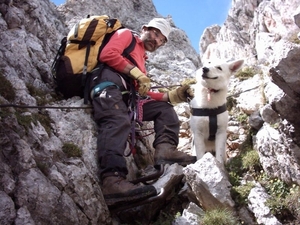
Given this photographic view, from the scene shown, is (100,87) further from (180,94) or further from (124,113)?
(180,94)

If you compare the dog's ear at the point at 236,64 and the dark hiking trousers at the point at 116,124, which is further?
the dog's ear at the point at 236,64

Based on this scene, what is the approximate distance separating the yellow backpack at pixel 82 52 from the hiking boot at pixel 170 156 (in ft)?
6.38

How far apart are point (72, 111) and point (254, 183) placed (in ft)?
13.1

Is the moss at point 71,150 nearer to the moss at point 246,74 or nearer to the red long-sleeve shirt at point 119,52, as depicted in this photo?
the red long-sleeve shirt at point 119,52

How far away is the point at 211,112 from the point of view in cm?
789

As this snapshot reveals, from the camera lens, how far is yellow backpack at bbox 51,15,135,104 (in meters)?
7.64

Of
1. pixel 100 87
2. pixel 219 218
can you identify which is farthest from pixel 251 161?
pixel 100 87

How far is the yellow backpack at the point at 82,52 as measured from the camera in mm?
7641

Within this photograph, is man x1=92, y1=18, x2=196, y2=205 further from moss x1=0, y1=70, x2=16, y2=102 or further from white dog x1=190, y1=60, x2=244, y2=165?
moss x1=0, y1=70, x2=16, y2=102

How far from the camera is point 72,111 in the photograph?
7480 mm

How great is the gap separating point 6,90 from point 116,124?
2082 millimetres

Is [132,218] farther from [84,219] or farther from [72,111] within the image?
[72,111]

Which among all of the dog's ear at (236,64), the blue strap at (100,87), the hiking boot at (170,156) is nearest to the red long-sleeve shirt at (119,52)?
the blue strap at (100,87)

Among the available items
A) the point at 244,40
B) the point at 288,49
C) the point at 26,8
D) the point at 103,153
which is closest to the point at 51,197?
the point at 103,153
